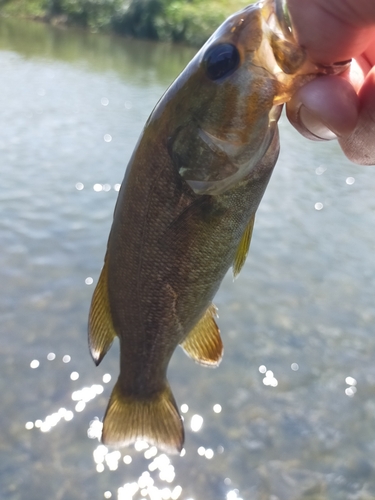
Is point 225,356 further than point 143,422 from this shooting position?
Yes

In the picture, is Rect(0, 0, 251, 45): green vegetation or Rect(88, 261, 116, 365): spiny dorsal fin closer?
Rect(88, 261, 116, 365): spiny dorsal fin

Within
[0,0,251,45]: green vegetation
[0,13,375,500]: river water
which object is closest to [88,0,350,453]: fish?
[0,13,375,500]: river water

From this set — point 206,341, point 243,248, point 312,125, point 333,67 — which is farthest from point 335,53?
point 206,341

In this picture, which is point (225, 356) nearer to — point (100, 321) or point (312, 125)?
point (100, 321)

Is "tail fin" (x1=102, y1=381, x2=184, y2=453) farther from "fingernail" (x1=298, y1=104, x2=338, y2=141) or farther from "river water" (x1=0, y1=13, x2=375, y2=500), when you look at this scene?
"river water" (x1=0, y1=13, x2=375, y2=500)

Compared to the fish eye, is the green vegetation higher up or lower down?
lower down

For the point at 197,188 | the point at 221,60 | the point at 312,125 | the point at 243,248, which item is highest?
the point at 221,60
